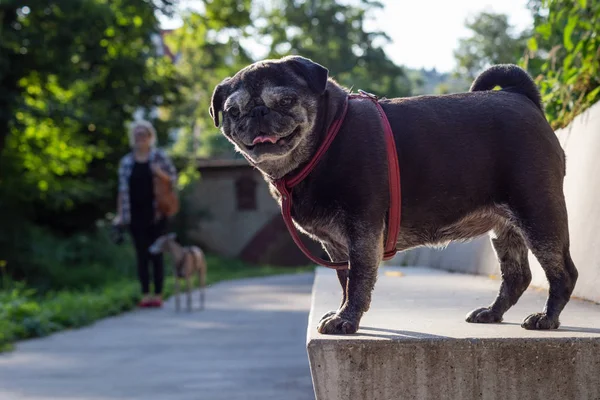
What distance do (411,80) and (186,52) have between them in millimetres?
10270

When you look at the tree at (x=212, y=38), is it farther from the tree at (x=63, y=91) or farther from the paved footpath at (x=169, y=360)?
the paved footpath at (x=169, y=360)

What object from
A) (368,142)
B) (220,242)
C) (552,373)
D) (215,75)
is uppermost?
(215,75)

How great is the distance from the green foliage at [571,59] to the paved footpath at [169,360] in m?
2.43

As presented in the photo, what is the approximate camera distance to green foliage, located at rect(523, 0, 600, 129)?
223 inches

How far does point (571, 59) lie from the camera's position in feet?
19.2

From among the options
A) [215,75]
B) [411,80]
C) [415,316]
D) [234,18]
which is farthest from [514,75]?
[411,80]

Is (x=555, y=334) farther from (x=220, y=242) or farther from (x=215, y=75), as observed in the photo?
(x=215, y=75)

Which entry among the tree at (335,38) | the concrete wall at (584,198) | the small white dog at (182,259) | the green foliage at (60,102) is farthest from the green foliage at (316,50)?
the concrete wall at (584,198)

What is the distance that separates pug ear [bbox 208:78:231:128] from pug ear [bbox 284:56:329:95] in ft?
1.00

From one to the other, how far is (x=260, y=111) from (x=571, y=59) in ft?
10.8

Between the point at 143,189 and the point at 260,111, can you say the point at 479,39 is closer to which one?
the point at 143,189

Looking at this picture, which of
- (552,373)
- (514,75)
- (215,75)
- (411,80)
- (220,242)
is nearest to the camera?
Result: (552,373)

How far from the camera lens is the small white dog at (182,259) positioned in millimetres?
10680

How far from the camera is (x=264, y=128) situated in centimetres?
319
